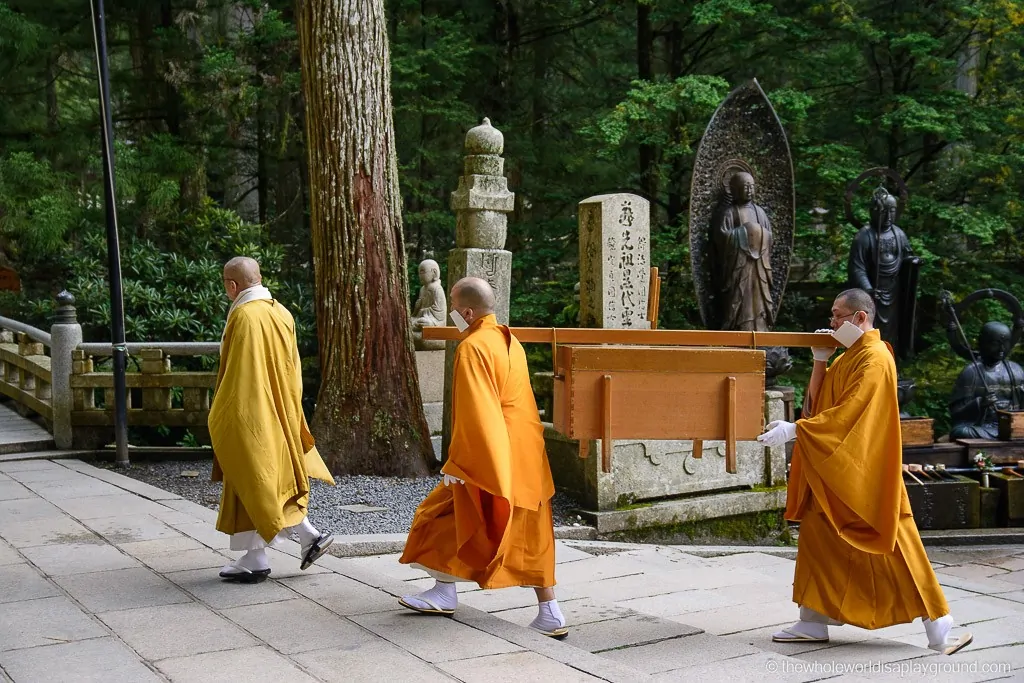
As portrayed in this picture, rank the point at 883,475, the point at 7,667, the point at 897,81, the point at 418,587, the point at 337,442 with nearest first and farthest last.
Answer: the point at 7,667, the point at 883,475, the point at 418,587, the point at 337,442, the point at 897,81

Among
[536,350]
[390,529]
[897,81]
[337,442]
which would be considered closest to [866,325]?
[390,529]

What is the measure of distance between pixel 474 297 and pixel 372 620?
1.48 metres

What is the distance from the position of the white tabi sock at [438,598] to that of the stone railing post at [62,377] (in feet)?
21.0

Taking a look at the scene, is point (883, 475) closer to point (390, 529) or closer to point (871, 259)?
point (390, 529)

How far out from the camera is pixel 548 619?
15.5ft

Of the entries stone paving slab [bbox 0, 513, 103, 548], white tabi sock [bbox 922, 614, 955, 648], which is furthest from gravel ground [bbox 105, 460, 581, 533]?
white tabi sock [bbox 922, 614, 955, 648]

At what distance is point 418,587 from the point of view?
18.3ft

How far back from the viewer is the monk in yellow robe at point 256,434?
16.8 ft

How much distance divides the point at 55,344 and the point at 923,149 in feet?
42.2

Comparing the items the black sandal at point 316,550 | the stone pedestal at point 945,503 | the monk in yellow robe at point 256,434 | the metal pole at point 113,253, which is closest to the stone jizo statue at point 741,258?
the stone pedestal at point 945,503

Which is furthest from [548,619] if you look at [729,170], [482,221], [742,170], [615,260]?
[742,170]

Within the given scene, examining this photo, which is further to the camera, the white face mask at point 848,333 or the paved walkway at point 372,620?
the white face mask at point 848,333

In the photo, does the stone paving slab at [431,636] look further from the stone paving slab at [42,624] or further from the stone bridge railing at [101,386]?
the stone bridge railing at [101,386]

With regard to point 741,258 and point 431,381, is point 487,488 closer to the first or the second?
point 431,381
